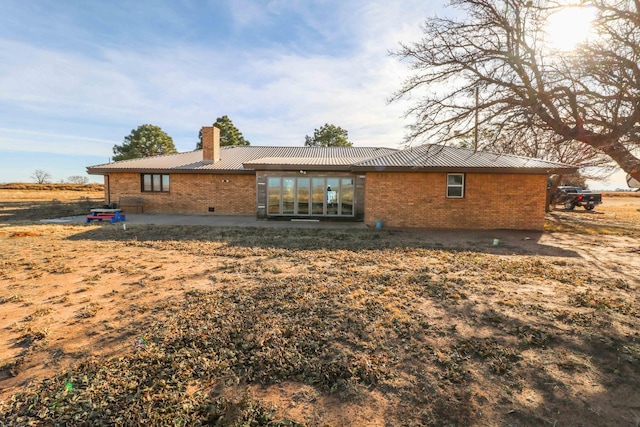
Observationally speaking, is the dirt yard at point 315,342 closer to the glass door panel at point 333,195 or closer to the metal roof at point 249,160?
the glass door panel at point 333,195

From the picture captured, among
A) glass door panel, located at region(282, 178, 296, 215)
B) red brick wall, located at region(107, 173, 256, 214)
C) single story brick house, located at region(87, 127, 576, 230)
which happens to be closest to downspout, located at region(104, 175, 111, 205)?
single story brick house, located at region(87, 127, 576, 230)

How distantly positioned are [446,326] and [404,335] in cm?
67

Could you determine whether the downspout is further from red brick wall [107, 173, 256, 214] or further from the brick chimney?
the brick chimney

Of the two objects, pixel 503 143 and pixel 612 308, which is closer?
pixel 612 308

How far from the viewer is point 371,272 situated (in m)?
6.32

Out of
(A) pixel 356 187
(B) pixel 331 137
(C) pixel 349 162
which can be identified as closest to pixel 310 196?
(A) pixel 356 187

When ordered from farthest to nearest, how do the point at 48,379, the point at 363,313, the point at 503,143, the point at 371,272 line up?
the point at 503,143 < the point at 371,272 < the point at 363,313 < the point at 48,379

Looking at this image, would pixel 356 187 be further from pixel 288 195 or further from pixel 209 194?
pixel 209 194

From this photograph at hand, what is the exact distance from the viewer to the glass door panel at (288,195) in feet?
49.0

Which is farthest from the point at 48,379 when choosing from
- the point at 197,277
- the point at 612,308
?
the point at 612,308

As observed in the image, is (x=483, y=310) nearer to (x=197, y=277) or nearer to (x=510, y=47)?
(x=197, y=277)

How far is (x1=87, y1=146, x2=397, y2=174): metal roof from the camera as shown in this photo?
1520cm

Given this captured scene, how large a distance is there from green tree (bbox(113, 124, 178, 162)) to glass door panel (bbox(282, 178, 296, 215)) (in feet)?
118

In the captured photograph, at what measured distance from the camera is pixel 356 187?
14625 millimetres
